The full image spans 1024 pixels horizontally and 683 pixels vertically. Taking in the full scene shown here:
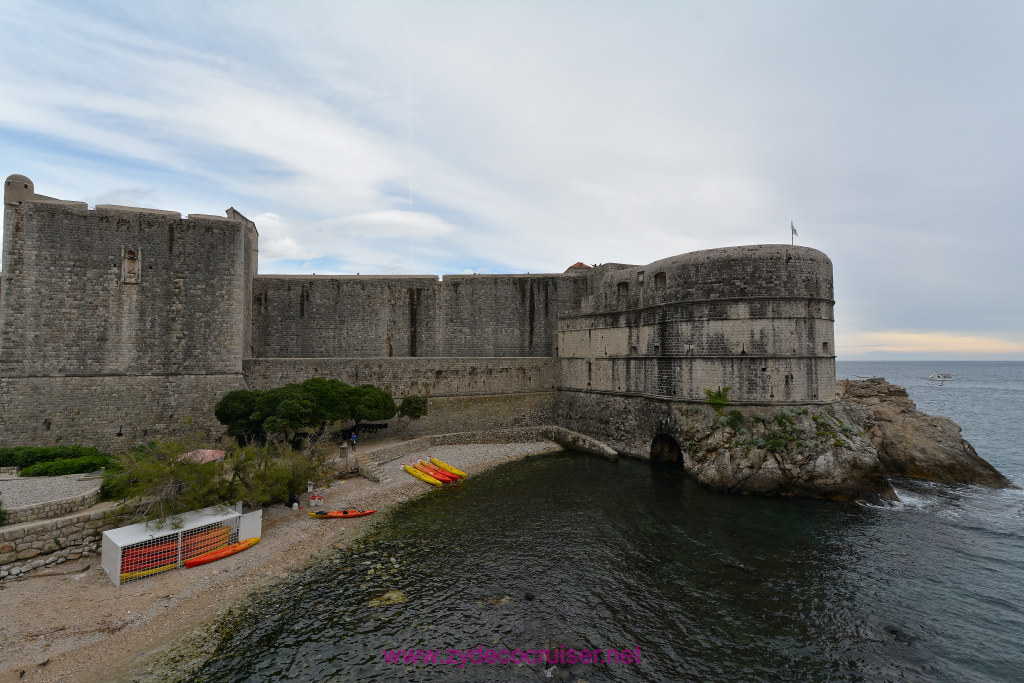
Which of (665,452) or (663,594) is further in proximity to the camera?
(665,452)

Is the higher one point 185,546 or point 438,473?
point 438,473

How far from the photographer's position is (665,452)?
27328 mm

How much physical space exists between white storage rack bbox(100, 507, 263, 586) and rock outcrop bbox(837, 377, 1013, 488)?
2845 cm

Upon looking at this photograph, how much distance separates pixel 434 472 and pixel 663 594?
523 inches

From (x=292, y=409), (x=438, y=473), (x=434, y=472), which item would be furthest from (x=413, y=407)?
(x=292, y=409)

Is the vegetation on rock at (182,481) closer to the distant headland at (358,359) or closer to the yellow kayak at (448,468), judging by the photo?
the distant headland at (358,359)

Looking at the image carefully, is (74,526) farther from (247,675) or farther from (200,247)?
(200,247)

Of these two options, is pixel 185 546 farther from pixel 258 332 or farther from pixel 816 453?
pixel 816 453

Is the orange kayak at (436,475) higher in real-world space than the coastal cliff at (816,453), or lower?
lower

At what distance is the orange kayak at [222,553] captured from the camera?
14.2m

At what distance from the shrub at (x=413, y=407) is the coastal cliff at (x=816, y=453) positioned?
15.0 m

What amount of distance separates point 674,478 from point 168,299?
27.9 m

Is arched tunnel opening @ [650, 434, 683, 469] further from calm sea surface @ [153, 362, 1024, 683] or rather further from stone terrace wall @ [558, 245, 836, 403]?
calm sea surface @ [153, 362, 1024, 683]

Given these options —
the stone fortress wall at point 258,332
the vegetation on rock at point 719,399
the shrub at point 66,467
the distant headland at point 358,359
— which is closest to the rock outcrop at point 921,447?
the distant headland at point 358,359
